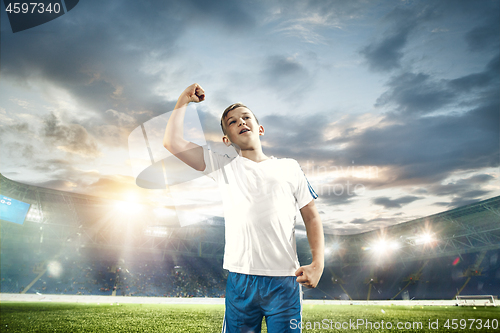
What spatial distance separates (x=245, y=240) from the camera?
1.48m

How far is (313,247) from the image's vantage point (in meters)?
1.55

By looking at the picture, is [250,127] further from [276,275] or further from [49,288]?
[49,288]

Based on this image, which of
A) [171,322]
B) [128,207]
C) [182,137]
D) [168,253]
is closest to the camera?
[182,137]

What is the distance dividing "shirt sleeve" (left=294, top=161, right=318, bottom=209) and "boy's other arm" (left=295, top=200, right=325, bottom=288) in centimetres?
3

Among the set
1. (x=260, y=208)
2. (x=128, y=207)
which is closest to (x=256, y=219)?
(x=260, y=208)

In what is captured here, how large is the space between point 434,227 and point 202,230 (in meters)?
22.3

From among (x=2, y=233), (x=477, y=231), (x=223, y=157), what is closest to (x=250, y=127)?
(x=223, y=157)

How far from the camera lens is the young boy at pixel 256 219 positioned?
135 cm

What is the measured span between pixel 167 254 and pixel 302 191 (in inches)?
1158

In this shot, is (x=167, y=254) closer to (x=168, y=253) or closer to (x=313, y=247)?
(x=168, y=253)

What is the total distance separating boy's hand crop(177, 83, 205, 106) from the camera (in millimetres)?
1610

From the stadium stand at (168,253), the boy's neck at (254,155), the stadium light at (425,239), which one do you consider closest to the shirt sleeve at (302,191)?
the boy's neck at (254,155)

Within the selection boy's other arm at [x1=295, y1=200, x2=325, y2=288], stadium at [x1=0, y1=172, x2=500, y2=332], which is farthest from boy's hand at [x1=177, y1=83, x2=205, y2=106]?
stadium at [x1=0, y1=172, x2=500, y2=332]

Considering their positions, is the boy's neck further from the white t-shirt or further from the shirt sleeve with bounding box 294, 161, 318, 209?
the shirt sleeve with bounding box 294, 161, 318, 209
